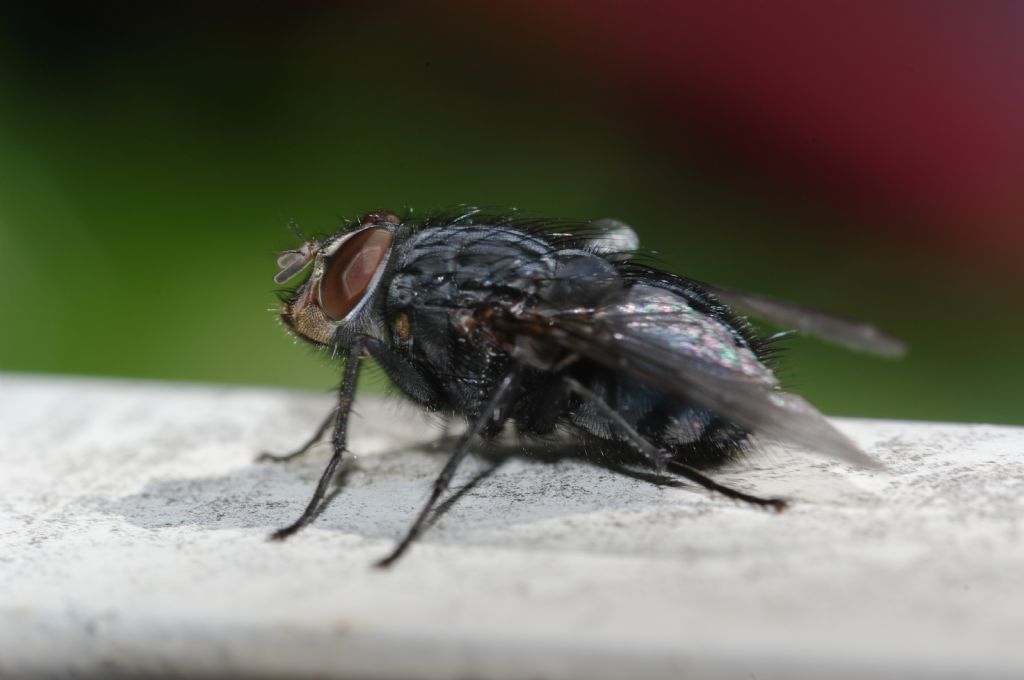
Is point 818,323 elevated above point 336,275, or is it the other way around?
point 818,323

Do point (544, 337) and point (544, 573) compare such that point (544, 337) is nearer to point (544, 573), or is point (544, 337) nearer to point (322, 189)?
point (544, 573)

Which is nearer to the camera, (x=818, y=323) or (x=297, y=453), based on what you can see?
(x=818, y=323)

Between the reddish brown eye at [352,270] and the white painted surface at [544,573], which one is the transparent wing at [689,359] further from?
the reddish brown eye at [352,270]

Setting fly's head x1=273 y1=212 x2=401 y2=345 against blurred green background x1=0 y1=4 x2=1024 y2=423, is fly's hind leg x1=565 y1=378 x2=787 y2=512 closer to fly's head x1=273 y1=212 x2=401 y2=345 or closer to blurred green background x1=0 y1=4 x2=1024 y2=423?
fly's head x1=273 y1=212 x2=401 y2=345

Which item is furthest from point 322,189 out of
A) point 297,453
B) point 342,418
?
point 342,418

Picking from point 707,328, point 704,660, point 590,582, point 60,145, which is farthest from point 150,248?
point 704,660

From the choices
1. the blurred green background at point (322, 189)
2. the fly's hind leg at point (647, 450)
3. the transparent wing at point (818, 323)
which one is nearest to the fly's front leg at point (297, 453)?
the fly's hind leg at point (647, 450)
